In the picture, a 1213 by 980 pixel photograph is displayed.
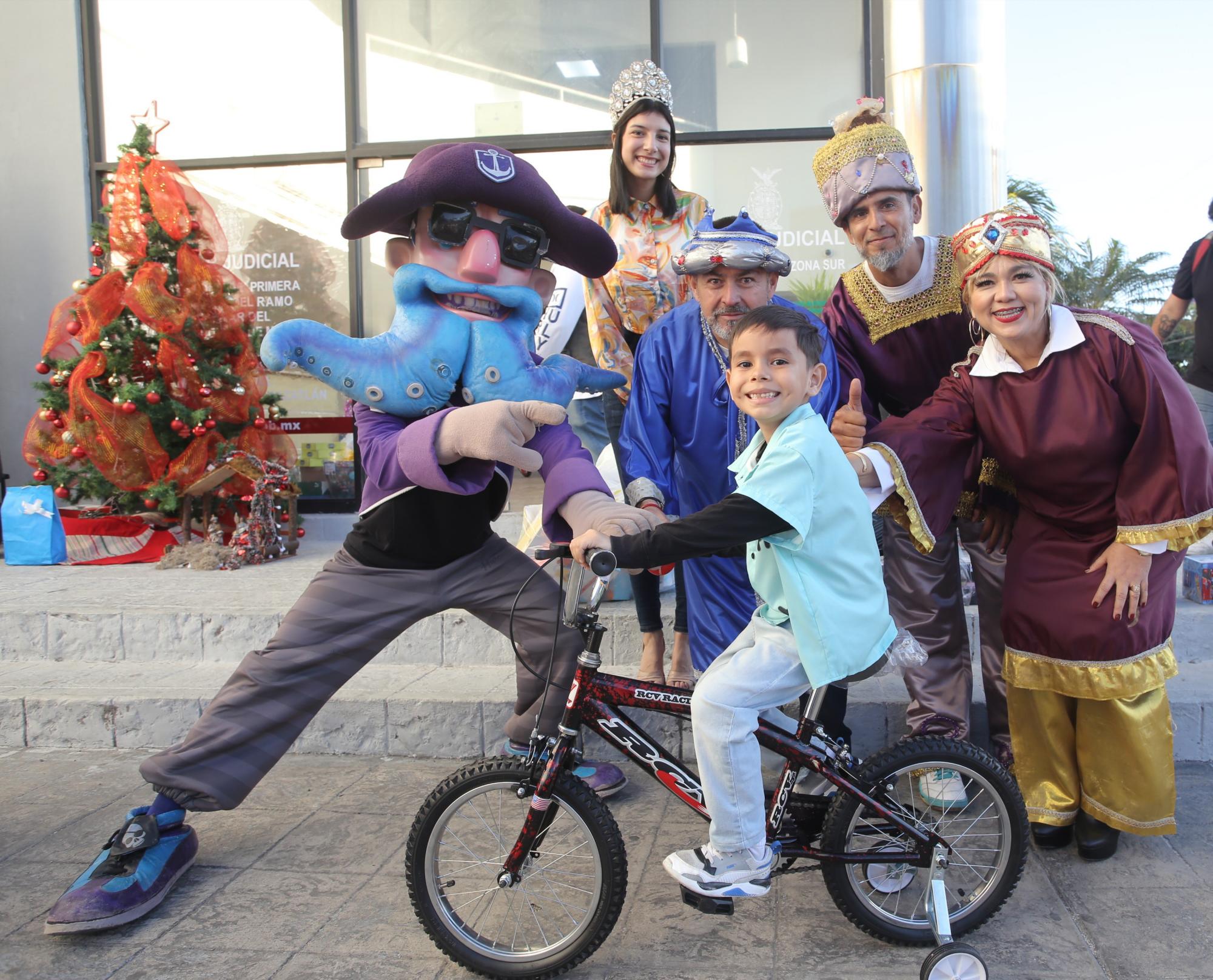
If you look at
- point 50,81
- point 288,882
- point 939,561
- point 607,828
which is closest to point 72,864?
point 288,882

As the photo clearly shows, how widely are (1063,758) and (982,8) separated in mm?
4499

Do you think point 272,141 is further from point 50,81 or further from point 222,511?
point 222,511

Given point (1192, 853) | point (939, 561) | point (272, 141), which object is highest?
point (272, 141)

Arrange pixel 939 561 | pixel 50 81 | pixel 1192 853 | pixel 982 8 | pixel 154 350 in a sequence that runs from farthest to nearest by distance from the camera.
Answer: pixel 50 81 < pixel 154 350 < pixel 982 8 < pixel 939 561 < pixel 1192 853

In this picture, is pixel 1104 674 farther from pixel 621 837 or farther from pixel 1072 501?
pixel 621 837

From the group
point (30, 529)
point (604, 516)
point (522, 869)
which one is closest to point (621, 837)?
point (522, 869)

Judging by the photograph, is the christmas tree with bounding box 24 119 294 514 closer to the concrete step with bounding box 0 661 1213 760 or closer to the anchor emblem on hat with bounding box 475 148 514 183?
the concrete step with bounding box 0 661 1213 760

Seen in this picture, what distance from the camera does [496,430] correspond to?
2.47 meters

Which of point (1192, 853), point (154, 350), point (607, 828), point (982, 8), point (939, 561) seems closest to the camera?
point (607, 828)

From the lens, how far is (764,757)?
138 inches

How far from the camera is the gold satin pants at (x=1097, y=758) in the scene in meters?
2.87

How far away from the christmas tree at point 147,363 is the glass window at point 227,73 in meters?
1.32

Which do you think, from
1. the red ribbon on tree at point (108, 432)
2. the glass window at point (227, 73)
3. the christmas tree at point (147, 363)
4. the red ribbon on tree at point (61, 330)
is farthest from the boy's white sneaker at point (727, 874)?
the glass window at point (227, 73)

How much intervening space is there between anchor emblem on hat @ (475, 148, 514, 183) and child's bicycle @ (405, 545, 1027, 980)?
1.15m
